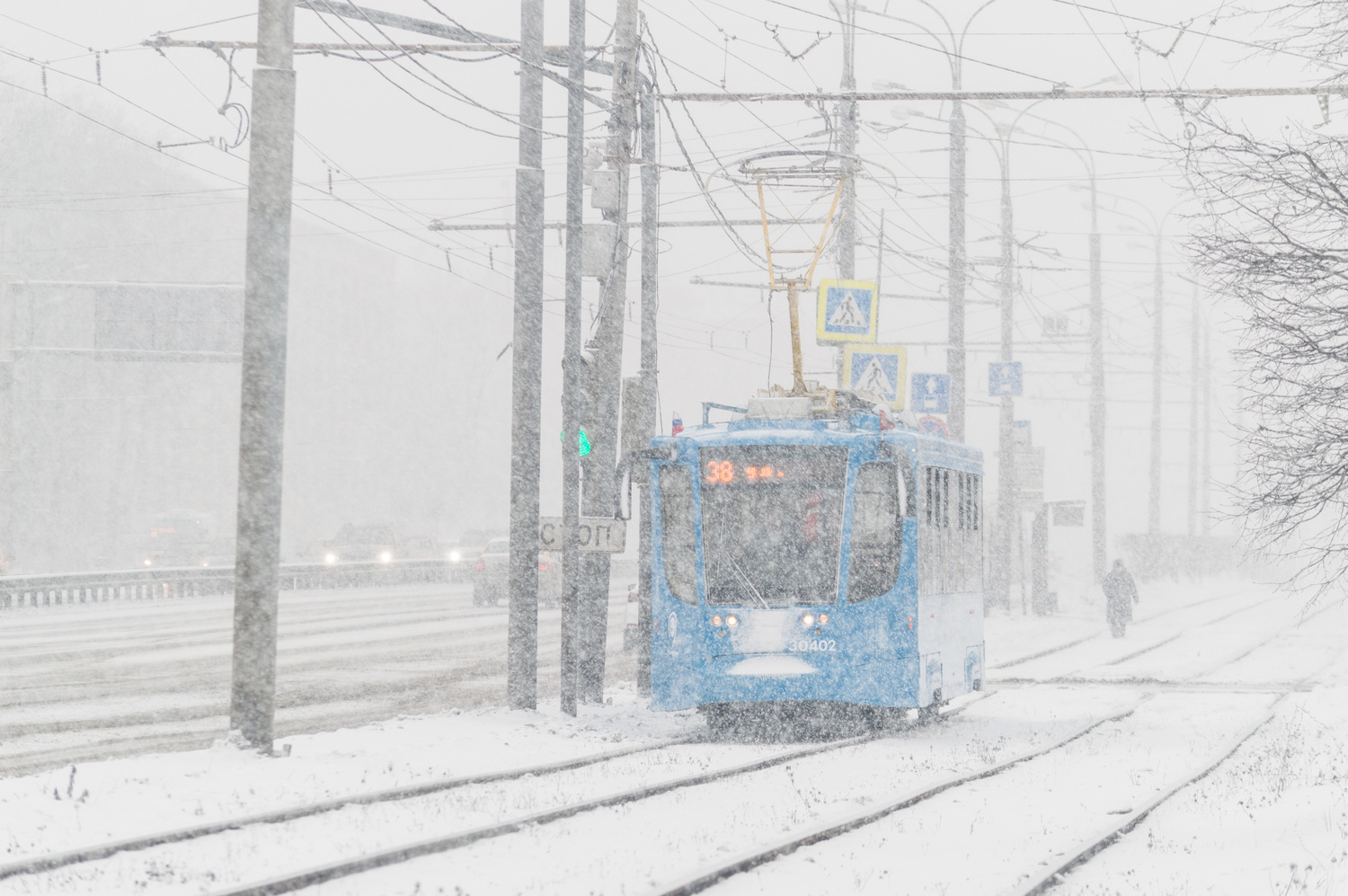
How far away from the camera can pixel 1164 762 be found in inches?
538

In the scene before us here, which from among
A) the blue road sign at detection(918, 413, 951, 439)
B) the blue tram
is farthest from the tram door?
the blue road sign at detection(918, 413, 951, 439)

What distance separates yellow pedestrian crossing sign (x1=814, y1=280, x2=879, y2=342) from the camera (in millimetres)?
25172

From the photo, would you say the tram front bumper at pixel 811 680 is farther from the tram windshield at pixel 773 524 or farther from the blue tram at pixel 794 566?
the tram windshield at pixel 773 524

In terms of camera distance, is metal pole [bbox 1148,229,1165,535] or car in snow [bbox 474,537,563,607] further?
metal pole [bbox 1148,229,1165,535]

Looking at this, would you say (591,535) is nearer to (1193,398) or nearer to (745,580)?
(745,580)

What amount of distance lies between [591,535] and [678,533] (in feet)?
5.12

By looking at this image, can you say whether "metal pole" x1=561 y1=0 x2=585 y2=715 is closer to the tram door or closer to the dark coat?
the tram door

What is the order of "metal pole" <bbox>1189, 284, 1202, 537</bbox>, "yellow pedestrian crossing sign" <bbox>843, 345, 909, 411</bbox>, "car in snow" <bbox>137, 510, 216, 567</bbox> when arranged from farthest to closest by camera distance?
"metal pole" <bbox>1189, 284, 1202, 537</bbox> < "car in snow" <bbox>137, 510, 216, 567</bbox> < "yellow pedestrian crossing sign" <bbox>843, 345, 909, 411</bbox>

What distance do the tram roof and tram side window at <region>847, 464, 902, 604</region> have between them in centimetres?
30

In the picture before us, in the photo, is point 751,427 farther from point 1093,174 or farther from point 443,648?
point 1093,174

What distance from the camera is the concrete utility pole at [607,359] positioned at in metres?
17.5

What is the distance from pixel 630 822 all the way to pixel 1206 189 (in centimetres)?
723

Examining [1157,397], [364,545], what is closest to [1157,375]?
[1157,397]

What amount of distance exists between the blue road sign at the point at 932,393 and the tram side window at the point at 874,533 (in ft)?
53.0
